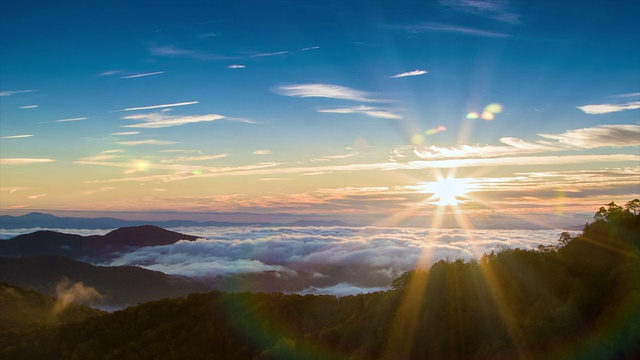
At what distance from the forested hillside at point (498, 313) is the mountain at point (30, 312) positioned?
347 ft

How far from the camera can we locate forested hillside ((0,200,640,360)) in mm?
34781

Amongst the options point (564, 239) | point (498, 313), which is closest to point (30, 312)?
point (498, 313)

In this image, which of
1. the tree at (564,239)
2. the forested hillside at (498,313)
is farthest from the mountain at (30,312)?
the tree at (564,239)

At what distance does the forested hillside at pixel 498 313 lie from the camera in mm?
34781

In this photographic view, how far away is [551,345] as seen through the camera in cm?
3397

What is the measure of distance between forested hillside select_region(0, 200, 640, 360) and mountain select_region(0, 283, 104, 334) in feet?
347

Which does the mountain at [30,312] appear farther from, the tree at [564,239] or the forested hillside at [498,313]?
the tree at [564,239]

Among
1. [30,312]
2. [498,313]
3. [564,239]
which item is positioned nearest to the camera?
[498,313]

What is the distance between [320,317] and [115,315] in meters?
50.8

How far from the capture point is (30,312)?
176875mm

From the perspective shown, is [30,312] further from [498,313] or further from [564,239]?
[564,239]

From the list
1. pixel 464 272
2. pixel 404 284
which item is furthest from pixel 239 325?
pixel 464 272

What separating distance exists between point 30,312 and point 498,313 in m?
181

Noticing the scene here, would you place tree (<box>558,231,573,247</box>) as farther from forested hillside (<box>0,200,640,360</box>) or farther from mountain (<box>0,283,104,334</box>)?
mountain (<box>0,283,104,334</box>)
